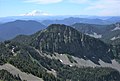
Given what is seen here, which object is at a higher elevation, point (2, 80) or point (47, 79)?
point (2, 80)

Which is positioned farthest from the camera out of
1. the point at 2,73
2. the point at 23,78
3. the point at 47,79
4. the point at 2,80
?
the point at 47,79

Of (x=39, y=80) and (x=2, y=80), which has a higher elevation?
(x=2, y=80)

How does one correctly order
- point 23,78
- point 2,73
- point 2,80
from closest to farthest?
point 2,80
point 2,73
point 23,78

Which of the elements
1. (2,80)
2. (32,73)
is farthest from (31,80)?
(2,80)

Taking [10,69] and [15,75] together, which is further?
[10,69]

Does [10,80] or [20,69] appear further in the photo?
[20,69]

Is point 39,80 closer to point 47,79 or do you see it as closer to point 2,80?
point 47,79

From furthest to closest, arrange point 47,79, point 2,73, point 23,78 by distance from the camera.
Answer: point 47,79 → point 23,78 → point 2,73

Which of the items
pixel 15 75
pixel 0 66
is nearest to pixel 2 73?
pixel 15 75

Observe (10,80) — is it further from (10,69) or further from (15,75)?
(10,69)
